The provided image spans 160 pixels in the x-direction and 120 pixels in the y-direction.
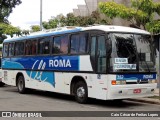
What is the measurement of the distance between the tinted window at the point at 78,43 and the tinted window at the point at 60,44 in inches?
19.1

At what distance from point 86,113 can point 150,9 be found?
6.36m

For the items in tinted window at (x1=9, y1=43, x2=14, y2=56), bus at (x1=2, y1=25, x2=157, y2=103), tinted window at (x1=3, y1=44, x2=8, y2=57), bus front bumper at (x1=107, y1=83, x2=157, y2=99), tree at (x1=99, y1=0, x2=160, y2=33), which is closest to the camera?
bus front bumper at (x1=107, y1=83, x2=157, y2=99)

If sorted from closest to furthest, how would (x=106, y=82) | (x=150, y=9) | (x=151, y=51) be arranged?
1. (x=106, y=82)
2. (x=151, y=51)
3. (x=150, y=9)

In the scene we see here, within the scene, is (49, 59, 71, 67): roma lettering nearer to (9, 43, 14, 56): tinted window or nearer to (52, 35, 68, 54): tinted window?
(52, 35, 68, 54): tinted window

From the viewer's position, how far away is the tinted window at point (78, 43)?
15094 millimetres

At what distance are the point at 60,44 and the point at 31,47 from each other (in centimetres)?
302

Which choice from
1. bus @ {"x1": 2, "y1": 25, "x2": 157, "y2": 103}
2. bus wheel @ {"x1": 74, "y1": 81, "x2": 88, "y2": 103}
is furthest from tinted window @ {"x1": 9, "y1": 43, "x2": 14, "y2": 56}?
bus wheel @ {"x1": 74, "y1": 81, "x2": 88, "y2": 103}

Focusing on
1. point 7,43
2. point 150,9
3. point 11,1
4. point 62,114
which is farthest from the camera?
point 11,1

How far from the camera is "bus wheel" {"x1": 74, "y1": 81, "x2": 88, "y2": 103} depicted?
15.0 metres

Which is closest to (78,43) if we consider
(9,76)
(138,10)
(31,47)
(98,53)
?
(98,53)

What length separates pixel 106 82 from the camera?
44.9ft

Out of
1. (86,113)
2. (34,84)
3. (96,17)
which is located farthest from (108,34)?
(96,17)

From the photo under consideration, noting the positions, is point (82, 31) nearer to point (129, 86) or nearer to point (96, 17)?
point (129, 86)

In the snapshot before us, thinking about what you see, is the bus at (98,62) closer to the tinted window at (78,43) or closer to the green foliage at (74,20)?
the tinted window at (78,43)
